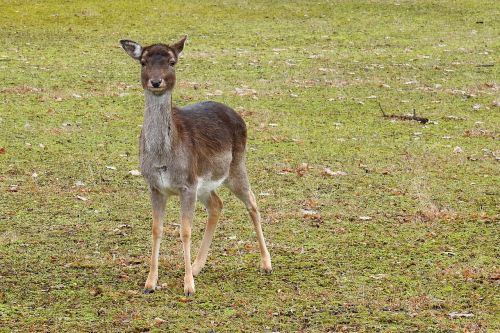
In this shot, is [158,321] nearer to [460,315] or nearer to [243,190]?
[243,190]

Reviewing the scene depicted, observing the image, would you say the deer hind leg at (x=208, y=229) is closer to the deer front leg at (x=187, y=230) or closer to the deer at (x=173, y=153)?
the deer at (x=173, y=153)

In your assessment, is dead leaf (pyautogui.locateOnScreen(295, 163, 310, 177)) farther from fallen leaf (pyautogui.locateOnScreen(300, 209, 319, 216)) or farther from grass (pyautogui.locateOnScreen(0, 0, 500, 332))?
fallen leaf (pyautogui.locateOnScreen(300, 209, 319, 216))

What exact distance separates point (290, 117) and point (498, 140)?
12.4 ft

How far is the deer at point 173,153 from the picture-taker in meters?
9.60

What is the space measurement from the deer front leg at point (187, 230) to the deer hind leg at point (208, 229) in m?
0.50

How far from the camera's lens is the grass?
9.35 meters

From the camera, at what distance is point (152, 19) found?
28.1 meters

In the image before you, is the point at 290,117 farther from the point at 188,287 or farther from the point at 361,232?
the point at 188,287

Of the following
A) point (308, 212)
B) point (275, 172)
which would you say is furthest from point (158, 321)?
point (275, 172)

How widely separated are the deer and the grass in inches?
14.3

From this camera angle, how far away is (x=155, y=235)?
9852mm

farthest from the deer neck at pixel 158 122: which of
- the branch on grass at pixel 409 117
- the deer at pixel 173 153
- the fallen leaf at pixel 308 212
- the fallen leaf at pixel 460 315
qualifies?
the branch on grass at pixel 409 117

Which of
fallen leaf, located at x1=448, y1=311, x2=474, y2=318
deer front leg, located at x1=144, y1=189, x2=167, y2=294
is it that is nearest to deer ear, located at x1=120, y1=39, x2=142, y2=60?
deer front leg, located at x1=144, y1=189, x2=167, y2=294

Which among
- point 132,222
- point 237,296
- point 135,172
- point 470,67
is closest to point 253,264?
point 237,296
